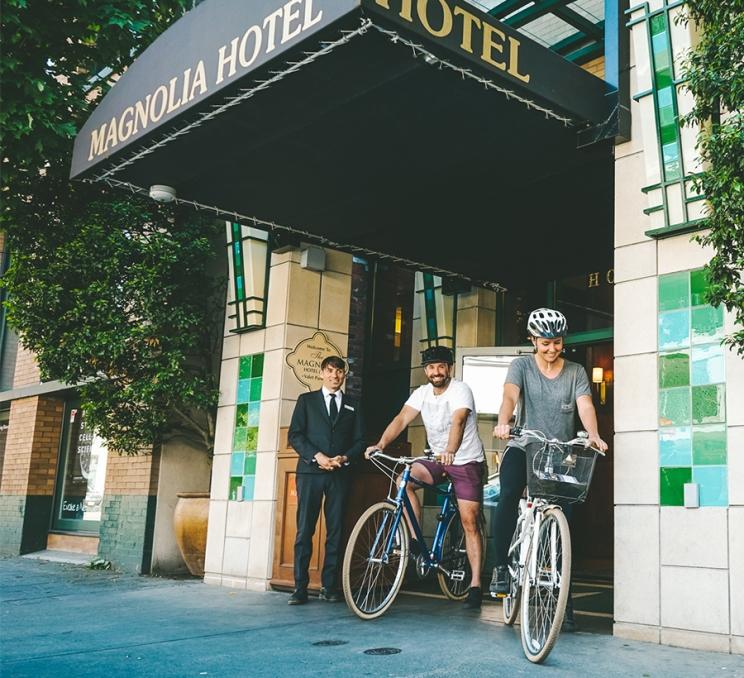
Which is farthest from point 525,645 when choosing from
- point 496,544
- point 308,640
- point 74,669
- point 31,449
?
point 31,449

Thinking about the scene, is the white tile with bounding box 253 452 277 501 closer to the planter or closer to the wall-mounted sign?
the wall-mounted sign

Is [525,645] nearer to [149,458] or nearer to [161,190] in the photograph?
[161,190]

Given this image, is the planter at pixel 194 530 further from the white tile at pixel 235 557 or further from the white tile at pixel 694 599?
the white tile at pixel 694 599

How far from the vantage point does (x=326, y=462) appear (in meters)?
6.58

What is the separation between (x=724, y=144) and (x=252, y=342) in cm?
575

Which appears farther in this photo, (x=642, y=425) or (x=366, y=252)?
(x=366, y=252)

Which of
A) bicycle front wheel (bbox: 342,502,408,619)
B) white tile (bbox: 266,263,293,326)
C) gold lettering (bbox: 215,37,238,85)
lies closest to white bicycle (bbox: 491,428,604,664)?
bicycle front wheel (bbox: 342,502,408,619)

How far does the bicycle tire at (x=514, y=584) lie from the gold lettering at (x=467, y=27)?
2850 millimetres

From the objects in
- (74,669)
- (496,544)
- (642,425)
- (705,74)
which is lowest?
(74,669)

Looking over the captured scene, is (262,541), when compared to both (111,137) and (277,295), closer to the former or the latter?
(277,295)

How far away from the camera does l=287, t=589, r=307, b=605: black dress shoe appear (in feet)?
21.5

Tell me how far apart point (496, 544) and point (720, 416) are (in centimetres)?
156

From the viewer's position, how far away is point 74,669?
4.18 m

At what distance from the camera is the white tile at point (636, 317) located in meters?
5.13
